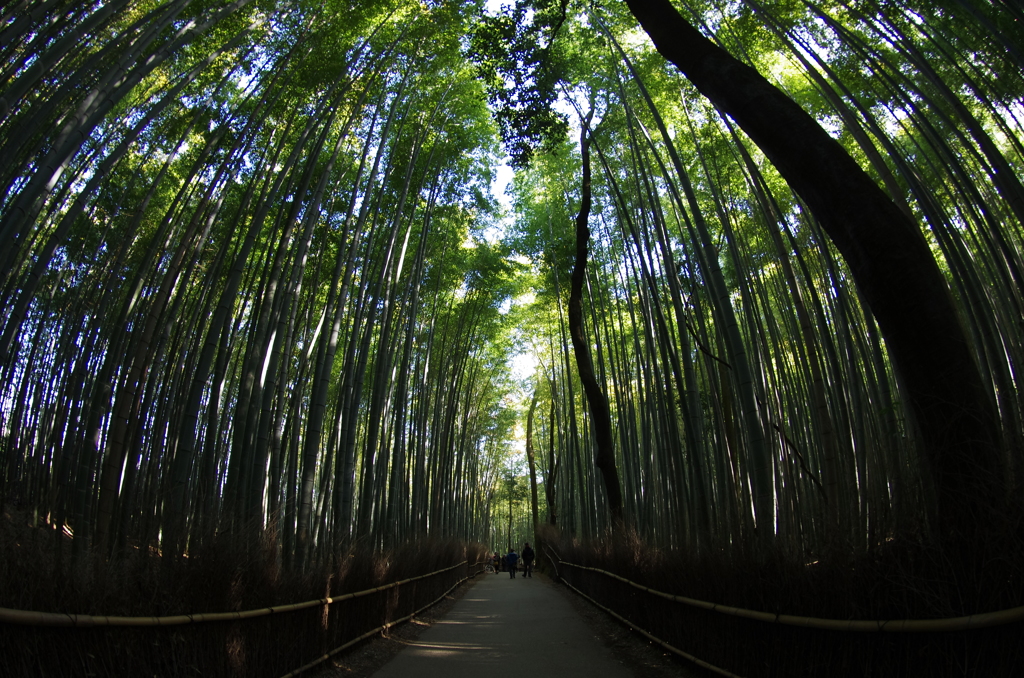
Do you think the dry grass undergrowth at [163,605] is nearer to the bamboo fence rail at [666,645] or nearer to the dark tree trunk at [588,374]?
the bamboo fence rail at [666,645]

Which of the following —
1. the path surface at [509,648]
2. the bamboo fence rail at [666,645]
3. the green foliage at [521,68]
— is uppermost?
the green foliage at [521,68]

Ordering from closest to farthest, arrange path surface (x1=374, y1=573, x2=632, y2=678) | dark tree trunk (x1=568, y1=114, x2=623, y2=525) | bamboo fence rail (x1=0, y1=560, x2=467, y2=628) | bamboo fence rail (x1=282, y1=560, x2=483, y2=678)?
bamboo fence rail (x1=0, y1=560, x2=467, y2=628), bamboo fence rail (x1=282, y1=560, x2=483, y2=678), path surface (x1=374, y1=573, x2=632, y2=678), dark tree trunk (x1=568, y1=114, x2=623, y2=525)

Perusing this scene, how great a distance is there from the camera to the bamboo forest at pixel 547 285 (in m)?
1.74

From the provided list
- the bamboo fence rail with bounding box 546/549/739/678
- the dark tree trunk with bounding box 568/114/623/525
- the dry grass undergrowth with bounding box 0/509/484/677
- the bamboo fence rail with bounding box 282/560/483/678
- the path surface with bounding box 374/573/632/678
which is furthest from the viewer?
the dark tree trunk with bounding box 568/114/623/525

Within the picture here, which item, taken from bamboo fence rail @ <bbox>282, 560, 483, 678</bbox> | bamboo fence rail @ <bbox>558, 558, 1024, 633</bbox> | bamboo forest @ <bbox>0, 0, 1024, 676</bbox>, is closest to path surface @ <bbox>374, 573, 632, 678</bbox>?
bamboo fence rail @ <bbox>282, 560, 483, 678</bbox>

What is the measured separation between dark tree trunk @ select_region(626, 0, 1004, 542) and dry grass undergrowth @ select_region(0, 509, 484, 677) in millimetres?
2618

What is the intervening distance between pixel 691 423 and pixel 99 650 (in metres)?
4.11

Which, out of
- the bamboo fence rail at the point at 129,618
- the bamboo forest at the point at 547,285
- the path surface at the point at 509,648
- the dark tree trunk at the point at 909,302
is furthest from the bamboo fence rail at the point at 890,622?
the bamboo fence rail at the point at 129,618

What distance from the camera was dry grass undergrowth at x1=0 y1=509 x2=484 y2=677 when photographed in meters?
1.62

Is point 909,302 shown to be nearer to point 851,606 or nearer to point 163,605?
point 851,606

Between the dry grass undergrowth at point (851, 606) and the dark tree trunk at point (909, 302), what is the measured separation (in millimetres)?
→ 149

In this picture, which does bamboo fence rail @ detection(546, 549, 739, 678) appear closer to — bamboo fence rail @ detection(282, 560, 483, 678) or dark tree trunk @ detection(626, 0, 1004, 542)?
dark tree trunk @ detection(626, 0, 1004, 542)

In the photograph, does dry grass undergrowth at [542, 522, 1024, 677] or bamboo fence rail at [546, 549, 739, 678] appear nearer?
dry grass undergrowth at [542, 522, 1024, 677]

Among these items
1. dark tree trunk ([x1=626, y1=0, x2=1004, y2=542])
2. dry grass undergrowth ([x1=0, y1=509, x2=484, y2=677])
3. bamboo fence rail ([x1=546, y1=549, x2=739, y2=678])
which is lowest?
bamboo fence rail ([x1=546, y1=549, x2=739, y2=678])
